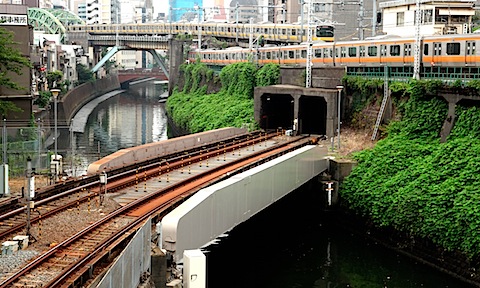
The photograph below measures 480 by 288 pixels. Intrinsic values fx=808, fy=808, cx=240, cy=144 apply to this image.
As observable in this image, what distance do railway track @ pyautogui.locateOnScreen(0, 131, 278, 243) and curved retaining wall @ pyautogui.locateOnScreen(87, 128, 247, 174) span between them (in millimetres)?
588

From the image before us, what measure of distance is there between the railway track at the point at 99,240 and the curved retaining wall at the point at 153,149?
1616mm

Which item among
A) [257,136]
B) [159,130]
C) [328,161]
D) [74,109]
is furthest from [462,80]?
[74,109]

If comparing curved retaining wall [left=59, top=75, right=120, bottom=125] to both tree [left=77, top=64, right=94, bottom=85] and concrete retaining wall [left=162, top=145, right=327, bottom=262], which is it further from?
concrete retaining wall [left=162, top=145, right=327, bottom=262]

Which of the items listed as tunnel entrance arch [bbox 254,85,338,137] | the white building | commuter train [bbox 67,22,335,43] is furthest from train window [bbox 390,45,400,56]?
commuter train [bbox 67,22,335,43]

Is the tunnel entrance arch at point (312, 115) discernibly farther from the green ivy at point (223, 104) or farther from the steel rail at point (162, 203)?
the steel rail at point (162, 203)

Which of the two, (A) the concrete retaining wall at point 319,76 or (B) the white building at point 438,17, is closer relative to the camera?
(A) the concrete retaining wall at point 319,76

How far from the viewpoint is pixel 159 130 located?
7019 cm

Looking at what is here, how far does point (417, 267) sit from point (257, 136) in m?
18.0

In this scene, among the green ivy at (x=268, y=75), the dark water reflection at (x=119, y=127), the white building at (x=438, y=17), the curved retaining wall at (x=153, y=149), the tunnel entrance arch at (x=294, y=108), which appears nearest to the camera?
the curved retaining wall at (x=153, y=149)

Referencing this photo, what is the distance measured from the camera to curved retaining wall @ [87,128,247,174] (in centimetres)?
3005

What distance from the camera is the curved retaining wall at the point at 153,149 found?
98.6 feet

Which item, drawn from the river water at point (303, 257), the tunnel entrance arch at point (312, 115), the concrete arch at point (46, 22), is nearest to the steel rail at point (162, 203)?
the river water at point (303, 257)

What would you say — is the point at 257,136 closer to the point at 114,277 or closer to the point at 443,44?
the point at 443,44

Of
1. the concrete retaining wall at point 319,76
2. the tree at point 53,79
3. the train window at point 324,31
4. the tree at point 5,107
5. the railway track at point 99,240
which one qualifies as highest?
the train window at point 324,31
